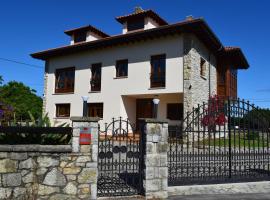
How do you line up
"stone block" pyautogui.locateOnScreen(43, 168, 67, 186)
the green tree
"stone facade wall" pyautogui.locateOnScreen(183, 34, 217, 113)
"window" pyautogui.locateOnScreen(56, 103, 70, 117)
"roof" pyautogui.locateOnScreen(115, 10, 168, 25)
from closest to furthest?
1. "stone block" pyautogui.locateOnScreen(43, 168, 67, 186)
2. "stone facade wall" pyautogui.locateOnScreen(183, 34, 217, 113)
3. "roof" pyautogui.locateOnScreen(115, 10, 168, 25)
4. "window" pyautogui.locateOnScreen(56, 103, 70, 117)
5. the green tree

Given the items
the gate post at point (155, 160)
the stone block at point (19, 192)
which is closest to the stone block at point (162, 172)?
the gate post at point (155, 160)

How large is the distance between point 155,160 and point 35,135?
2.70 meters

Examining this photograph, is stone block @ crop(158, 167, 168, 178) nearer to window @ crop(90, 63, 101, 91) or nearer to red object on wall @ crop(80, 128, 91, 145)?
red object on wall @ crop(80, 128, 91, 145)

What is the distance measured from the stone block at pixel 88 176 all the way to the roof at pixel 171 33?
12456mm

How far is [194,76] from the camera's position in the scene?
58.0 feet

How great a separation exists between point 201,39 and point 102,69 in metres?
7.03

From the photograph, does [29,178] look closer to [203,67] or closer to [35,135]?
[35,135]

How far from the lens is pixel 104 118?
21.0 meters

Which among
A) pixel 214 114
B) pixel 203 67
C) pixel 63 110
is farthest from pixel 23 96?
pixel 214 114

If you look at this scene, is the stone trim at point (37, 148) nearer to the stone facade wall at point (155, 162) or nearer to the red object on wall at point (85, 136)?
the red object on wall at point (85, 136)

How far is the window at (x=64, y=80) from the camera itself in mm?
23062

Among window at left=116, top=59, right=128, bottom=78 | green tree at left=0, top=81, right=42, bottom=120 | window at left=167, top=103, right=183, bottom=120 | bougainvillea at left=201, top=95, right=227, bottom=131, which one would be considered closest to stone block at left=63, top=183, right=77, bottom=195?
bougainvillea at left=201, top=95, right=227, bottom=131

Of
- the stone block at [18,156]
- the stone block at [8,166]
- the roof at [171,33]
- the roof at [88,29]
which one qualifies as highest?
the roof at [88,29]

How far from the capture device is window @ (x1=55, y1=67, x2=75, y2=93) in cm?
2306
